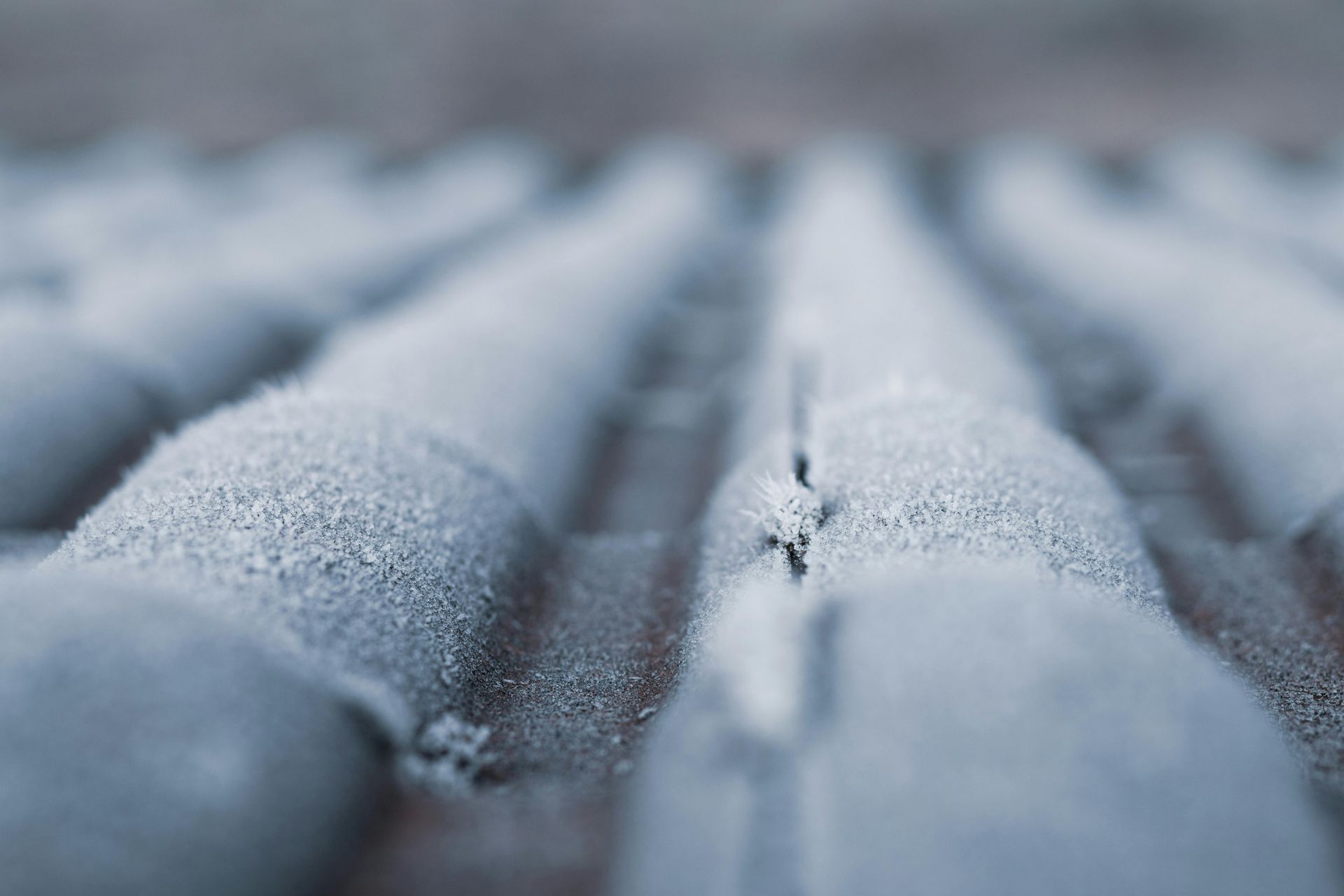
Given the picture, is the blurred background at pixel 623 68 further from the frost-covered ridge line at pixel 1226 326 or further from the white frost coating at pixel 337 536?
the white frost coating at pixel 337 536

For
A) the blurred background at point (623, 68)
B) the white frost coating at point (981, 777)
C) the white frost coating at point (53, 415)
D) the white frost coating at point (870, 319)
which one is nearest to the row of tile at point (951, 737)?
the white frost coating at point (981, 777)

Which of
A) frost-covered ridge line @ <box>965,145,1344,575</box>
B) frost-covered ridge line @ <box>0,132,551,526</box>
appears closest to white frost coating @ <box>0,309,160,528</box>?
frost-covered ridge line @ <box>0,132,551,526</box>

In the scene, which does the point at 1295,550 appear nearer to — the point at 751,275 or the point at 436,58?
the point at 751,275

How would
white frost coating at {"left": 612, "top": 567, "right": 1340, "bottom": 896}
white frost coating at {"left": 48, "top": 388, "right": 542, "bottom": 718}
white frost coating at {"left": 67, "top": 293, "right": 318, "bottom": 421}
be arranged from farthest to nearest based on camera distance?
white frost coating at {"left": 67, "top": 293, "right": 318, "bottom": 421} < white frost coating at {"left": 48, "top": 388, "right": 542, "bottom": 718} < white frost coating at {"left": 612, "top": 567, "right": 1340, "bottom": 896}

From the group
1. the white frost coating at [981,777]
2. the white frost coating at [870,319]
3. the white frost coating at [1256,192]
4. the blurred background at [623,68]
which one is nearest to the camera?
the white frost coating at [981,777]

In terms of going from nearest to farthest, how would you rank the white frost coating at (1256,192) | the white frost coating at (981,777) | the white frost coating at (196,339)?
1. the white frost coating at (981,777)
2. the white frost coating at (196,339)
3. the white frost coating at (1256,192)

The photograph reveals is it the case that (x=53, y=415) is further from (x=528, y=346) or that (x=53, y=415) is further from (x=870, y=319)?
(x=870, y=319)

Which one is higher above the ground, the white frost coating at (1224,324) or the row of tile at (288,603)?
the row of tile at (288,603)

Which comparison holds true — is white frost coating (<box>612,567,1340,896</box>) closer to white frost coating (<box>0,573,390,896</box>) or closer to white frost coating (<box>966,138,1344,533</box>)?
white frost coating (<box>0,573,390,896</box>)
